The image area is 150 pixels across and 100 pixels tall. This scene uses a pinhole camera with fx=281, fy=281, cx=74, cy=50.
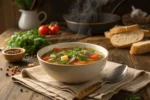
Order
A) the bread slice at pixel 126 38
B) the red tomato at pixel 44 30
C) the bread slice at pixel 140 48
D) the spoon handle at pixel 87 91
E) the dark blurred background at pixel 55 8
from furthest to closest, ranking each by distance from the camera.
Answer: the dark blurred background at pixel 55 8, the red tomato at pixel 44 30, the bread slice at pixel 126 38, the bread slice at pixel 140 48, the spoon handle at pixel 87 91

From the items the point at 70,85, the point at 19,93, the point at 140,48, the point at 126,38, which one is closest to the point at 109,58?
the point at 140,48

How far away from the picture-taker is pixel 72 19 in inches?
80.0

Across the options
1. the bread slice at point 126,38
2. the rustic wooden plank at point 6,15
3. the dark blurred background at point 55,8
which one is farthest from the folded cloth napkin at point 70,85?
the rustic wooden plank at point 6,15

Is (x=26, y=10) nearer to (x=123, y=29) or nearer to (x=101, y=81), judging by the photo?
(x=123, y=29)

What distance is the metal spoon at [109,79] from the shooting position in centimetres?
97

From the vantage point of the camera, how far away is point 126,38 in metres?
1.71

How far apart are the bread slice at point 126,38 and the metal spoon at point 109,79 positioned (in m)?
0.48

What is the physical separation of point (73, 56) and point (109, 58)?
0.40 metres

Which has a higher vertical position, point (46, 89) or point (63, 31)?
point (46, 89)

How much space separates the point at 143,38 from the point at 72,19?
0.54m

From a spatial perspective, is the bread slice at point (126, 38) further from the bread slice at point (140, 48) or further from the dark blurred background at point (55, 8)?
the dark blurred background at point (55, 8)

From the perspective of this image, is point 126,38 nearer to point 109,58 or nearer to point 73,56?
point 109,58

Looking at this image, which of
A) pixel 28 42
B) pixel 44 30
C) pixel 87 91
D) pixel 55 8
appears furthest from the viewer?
pixel 55 8

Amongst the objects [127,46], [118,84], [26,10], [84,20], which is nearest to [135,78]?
[118,84]
